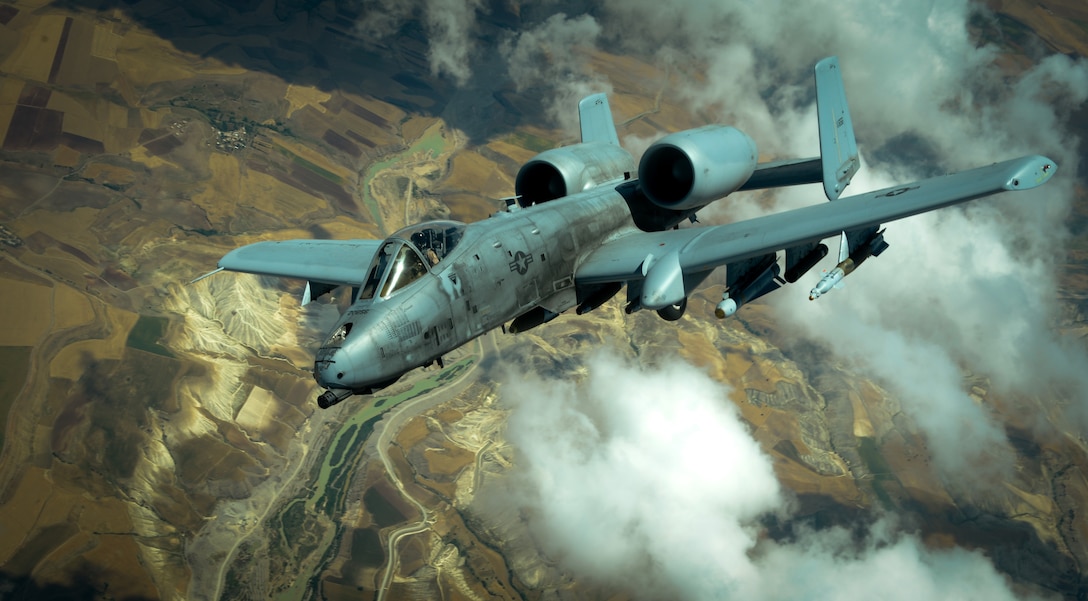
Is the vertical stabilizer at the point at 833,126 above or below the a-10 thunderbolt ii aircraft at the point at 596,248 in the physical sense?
above

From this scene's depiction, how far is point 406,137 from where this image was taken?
→ 177 metres

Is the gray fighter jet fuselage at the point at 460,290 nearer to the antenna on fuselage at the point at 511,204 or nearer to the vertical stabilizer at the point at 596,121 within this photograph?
the antenna on fuselage at the point at 511,204

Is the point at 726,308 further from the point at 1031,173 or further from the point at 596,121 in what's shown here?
the point at 596,121

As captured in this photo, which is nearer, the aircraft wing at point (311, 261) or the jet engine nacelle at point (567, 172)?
the aircraft wing at point (311, 261)

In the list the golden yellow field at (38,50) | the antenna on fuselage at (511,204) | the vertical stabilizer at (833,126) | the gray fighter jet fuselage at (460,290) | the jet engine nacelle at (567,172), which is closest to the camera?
the gray fighter jet fuselage at (460,290)

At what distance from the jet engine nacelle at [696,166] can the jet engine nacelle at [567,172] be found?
7.11 feet

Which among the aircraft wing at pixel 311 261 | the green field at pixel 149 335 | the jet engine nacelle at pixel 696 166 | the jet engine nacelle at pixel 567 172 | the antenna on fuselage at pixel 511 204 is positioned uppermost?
the jet engine nacelle at pixel 696 166

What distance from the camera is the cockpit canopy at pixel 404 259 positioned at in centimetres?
1561

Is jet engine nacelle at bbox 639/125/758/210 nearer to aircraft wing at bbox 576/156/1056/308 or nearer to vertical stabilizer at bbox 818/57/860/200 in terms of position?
aircraft wing at bbox 576/156/1056/308

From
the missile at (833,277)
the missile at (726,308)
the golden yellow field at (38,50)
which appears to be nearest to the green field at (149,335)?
the golden yellow field at (38,50)

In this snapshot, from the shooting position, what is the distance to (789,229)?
17.8 meters

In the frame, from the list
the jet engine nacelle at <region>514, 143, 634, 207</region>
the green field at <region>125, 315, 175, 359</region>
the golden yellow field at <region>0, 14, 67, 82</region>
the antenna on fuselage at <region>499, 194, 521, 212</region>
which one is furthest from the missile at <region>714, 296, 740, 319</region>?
the golden yellow field at <region>0, 14, 67, 82</region>

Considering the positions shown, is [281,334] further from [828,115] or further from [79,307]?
[828,115]

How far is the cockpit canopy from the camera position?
15.6m
